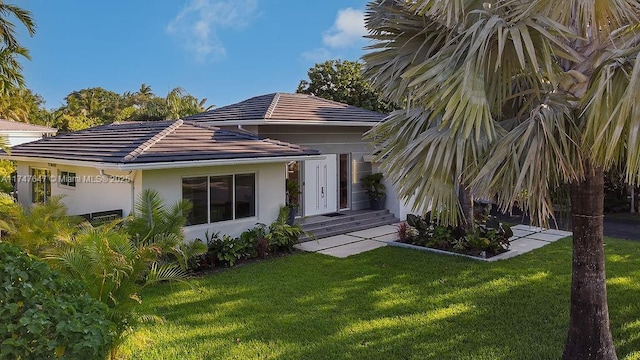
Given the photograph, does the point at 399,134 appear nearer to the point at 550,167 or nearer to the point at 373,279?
the point at 550,167

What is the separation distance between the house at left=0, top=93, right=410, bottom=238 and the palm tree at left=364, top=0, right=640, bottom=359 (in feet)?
9.27

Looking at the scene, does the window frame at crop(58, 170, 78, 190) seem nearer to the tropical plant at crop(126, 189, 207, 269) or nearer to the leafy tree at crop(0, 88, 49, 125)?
the tropical plant at crop(126, 189, 207, 269)

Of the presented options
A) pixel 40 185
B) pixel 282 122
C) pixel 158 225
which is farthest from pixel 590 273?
pixel 40 185

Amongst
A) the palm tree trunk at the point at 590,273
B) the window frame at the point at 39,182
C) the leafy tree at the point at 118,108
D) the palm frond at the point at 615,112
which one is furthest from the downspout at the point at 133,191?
the leafy tree at the point at 118,108

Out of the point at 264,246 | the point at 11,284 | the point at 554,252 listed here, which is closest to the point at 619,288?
the point at 554,252

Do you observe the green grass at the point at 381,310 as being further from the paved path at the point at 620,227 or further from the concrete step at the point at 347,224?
the paved path at the point at 620,227

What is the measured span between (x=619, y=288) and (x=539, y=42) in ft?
22.2

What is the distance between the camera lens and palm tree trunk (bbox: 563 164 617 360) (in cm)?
582

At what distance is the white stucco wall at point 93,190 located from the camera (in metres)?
11.8

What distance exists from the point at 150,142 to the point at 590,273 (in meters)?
10.2

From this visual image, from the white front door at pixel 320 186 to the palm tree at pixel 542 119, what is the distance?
1068cm

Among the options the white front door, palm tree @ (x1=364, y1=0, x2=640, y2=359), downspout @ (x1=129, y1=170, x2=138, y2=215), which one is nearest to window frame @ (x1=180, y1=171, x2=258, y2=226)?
downspout @ (x1=129, y1=170, x2=138, y2=215)

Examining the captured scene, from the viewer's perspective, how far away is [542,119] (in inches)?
202

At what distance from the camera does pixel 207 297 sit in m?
9.36
